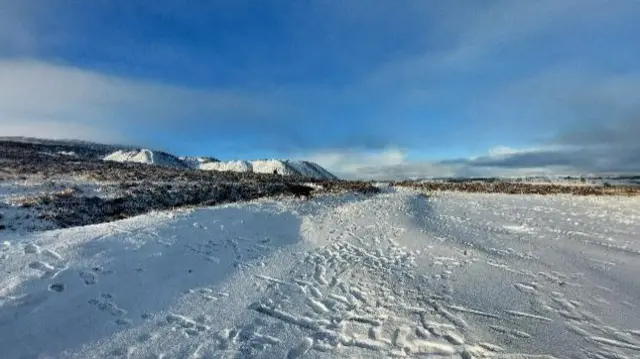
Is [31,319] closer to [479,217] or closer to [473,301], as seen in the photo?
[473,301]

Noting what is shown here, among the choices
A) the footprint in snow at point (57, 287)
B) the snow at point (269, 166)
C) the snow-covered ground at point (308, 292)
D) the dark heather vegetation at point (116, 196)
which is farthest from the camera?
the snow at point (269, 166)

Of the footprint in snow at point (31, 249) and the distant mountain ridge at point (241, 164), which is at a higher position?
the distant mountain ridge at point (241, 164)

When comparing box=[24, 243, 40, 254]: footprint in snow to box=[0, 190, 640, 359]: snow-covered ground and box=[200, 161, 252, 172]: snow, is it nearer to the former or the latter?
box=[0, 190, 640, 359]: snow-covered ground

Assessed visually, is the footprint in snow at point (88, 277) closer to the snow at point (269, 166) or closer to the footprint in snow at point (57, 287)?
the footprint in snow at point (57, 287)

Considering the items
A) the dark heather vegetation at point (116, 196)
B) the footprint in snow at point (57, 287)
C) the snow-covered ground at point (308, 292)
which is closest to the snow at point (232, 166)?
the dark heather vegetation at point (116, 196)

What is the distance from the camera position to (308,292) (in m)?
12.4

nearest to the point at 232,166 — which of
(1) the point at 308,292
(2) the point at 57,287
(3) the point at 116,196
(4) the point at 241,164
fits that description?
(4) the point at 241,164

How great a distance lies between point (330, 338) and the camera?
31.3 ft

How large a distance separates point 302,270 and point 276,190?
2360cm

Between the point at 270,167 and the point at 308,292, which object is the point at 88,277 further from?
the point at 270,167

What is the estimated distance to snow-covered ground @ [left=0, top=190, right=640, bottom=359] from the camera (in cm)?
907

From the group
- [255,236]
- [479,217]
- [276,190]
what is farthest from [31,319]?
[276,190]

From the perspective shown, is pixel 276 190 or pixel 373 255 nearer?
pixel 373 255

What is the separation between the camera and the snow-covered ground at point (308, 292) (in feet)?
29.8
